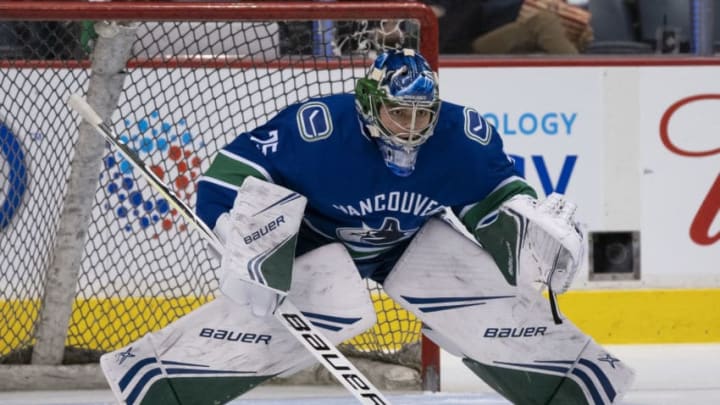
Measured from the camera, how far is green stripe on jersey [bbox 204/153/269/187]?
9.53 ft

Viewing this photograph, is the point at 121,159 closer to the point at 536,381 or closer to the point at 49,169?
the point at 49,169

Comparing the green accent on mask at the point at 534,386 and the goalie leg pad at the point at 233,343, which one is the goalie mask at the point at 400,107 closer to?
the goalie leg pad at the point at 233,343

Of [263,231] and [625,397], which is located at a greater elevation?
[263,231]

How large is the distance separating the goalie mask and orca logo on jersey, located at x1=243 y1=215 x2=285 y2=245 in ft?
0.83

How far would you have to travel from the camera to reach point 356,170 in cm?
290

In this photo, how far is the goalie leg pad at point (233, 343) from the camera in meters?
2.98

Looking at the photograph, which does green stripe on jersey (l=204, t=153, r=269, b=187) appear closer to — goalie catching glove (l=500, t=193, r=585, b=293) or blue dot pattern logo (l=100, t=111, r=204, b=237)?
goalie catching glove (l=500, t=193, r=585, b=293)

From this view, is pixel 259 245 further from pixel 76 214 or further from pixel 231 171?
pixel 76 214

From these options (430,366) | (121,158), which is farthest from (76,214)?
(430,366)

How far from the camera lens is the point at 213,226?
2.97 m

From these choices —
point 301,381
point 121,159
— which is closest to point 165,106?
point 121,159

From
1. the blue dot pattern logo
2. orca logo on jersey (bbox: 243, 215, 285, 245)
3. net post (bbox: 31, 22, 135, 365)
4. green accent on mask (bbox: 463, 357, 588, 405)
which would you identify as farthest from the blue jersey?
the blue dot pattern logo

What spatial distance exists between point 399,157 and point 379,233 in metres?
0.24

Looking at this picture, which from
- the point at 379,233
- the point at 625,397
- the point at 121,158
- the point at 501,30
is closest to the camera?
the point at 379,233
